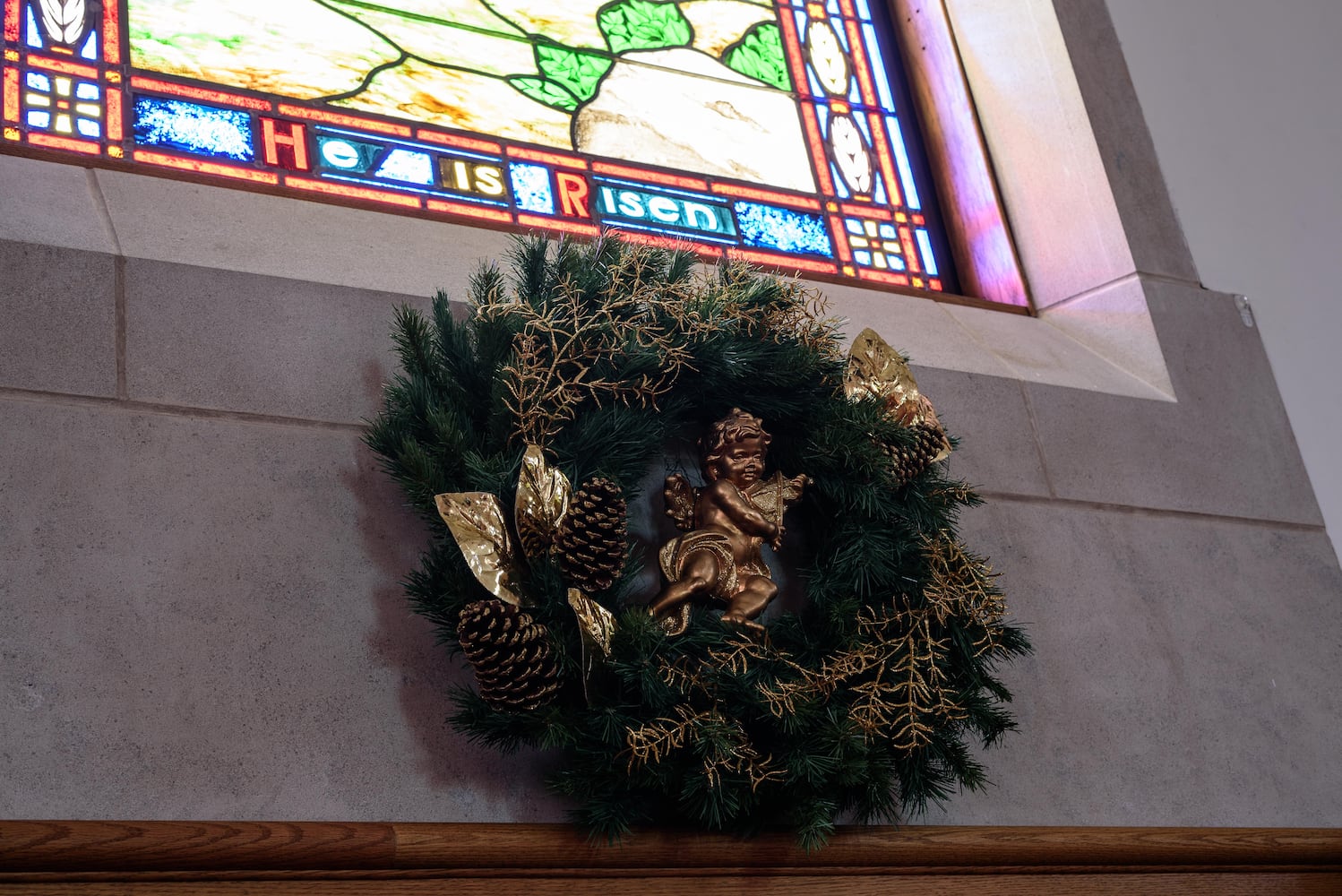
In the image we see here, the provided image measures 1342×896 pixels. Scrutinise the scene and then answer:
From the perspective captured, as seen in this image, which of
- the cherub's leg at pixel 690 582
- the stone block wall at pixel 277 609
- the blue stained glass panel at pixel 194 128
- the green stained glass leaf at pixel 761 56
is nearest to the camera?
the stone block wall at pixel 277 609

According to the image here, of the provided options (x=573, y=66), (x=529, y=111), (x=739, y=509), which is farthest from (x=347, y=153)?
(x=739, y=509)

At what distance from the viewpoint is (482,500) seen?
175cm

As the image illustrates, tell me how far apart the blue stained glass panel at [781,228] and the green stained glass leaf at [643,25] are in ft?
1.46

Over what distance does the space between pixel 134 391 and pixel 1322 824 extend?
6.79 ft

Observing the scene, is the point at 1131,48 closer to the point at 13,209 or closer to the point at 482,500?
the point at 482,500

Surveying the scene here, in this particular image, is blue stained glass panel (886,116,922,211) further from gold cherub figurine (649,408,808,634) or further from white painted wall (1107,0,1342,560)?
gold cherub figurine (649,408,808,634)

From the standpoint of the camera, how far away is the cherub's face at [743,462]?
78.9 inches

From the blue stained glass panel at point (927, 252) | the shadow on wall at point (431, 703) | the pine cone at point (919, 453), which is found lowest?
the shadow on wall at point (431, 703)

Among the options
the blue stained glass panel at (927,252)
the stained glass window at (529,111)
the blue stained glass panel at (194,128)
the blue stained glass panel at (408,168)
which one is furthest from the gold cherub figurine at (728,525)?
the blue stained glass panel at (927,252)

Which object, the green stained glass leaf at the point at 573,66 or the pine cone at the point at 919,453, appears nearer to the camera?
the pine cone at the point at 919,453

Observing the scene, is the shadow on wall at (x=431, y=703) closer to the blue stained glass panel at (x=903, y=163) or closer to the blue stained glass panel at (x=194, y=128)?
the blue stained glass panel at (x=194, y=128)

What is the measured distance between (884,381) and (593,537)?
2.07 ft

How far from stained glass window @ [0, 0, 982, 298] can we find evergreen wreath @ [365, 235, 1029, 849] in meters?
0.51

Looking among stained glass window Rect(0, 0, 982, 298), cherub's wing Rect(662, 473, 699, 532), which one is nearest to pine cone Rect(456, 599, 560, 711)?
cherub's wing Rect(662, 473, 699, 532)
